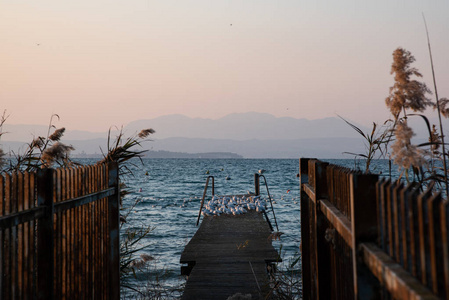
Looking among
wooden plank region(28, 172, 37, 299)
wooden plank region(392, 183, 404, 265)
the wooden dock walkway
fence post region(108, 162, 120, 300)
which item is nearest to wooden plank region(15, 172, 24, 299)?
wooden plank region(28, 172, 37, 299)

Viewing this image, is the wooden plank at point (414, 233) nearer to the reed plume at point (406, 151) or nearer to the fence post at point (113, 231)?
the reed plume at point (406, 151)

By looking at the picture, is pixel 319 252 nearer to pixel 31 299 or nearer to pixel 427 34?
pixel 427 34

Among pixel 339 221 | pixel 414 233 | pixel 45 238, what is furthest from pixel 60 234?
pixel 414 233

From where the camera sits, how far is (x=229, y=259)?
27.9 ft

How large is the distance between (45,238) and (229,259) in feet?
17.3

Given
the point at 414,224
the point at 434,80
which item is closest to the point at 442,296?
the point at 414,224

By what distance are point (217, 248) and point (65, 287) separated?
572cm

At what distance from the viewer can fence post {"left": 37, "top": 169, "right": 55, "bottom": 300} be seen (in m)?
3.57

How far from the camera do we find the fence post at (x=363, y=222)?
7.07ft

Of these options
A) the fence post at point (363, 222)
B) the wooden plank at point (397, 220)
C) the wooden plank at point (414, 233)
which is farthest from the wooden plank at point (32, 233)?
the wooden plank at point (414, 233)

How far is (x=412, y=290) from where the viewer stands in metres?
1.55

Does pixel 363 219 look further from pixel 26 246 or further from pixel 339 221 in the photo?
pixel 26 246

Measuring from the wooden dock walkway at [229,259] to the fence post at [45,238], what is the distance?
3004 mm

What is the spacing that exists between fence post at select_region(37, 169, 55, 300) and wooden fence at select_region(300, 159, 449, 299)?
6.86 ft
